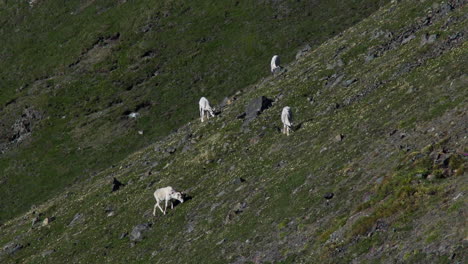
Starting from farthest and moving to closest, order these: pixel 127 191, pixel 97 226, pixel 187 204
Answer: pixel 127 191
pixel 97 226
pixel 187 204

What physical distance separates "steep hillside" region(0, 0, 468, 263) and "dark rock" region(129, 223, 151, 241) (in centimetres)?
9

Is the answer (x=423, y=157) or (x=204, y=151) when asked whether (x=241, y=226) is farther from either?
(x=204, y=151)

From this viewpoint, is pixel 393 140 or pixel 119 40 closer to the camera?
pixel 393 140

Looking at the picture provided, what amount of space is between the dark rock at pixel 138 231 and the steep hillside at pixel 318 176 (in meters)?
0.09

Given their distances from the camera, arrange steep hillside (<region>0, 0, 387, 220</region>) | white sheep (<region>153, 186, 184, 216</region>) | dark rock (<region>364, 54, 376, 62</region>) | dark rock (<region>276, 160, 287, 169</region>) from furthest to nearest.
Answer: steep hillside (<region>0, 0, 387, 220</region>) → dark rock (<region>364, 54, 376, 62</region>) → white sheep (<region>153, 186, 184, 216</region>) → dark rock (<region>276, 160, 287, 169</region>)

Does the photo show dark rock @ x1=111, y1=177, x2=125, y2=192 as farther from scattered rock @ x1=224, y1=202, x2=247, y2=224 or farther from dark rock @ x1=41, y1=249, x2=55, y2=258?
scattered rock @ x1=224, y1=202, x2=247, y2=224

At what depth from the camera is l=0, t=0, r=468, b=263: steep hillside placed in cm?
2797

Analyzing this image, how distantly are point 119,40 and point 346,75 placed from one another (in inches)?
2120

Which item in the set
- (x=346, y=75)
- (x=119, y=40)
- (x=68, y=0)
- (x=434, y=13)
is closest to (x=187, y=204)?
(x=346, y=75)

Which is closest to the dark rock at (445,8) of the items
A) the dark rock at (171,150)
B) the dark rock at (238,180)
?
the dark rock at (238,180)

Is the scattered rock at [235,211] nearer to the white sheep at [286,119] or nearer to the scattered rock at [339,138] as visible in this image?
the scattered rock at [339,138]

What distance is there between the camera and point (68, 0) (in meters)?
115

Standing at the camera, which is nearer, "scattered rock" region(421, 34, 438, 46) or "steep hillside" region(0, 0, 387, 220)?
"scattered rock" region(421, 34, 438, 46)

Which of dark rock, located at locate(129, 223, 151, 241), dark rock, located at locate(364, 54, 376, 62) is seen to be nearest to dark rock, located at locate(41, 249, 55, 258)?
dark rock, located at locate(129, 223, 151, 241)
